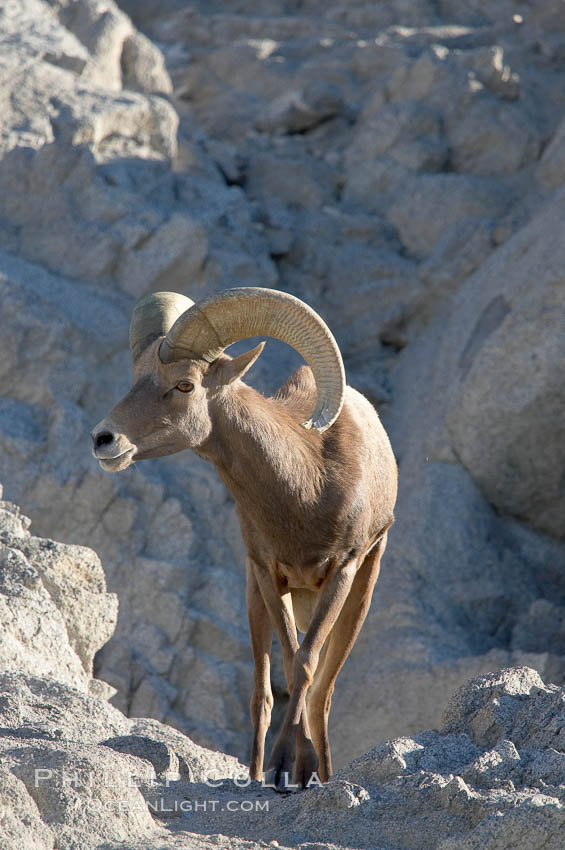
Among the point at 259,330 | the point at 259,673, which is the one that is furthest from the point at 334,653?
the point at 259,330

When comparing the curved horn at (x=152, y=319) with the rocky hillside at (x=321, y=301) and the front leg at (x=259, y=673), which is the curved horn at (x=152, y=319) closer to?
the front leg at (x=259, y=673)

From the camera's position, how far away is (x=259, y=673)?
21.3ft

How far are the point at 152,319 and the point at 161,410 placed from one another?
0.69m

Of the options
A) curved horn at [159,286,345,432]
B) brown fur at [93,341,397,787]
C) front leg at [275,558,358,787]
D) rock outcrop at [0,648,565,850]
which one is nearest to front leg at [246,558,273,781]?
brown fur at [93,341,397,787]

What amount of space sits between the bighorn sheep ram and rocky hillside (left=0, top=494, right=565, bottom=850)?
0.65 m

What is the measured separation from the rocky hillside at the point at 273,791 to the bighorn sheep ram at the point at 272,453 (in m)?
0.65

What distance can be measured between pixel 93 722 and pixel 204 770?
Result: 686 mm

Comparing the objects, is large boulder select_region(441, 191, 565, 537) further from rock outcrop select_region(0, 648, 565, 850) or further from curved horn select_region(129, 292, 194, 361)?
rock outcrop select_region(0, 648, 565, 850)

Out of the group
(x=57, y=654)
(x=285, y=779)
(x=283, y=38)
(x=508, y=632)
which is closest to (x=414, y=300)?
(x=508, y=632)

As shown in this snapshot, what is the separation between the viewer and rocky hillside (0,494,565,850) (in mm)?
3842

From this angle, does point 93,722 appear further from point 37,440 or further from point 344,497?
point 37,440

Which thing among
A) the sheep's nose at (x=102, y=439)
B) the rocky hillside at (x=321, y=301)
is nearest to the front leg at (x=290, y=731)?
the sheep's nose at (x=102, y=439)

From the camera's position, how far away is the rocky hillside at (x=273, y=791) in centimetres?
384

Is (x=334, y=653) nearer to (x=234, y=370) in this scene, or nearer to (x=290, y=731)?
(x=290, y=731)
